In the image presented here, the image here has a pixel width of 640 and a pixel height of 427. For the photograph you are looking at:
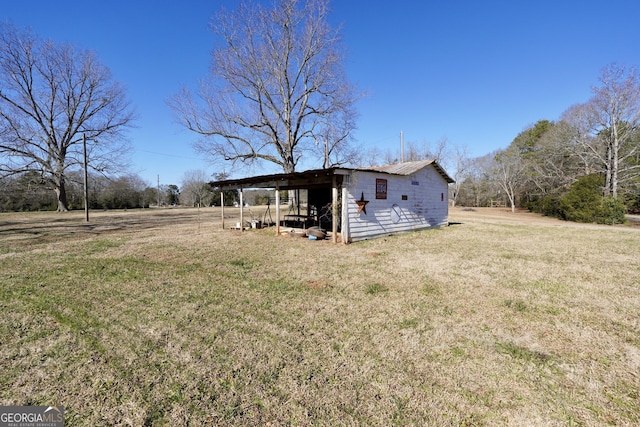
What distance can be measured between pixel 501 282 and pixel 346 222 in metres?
4.98

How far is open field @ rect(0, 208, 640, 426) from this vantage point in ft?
6.61

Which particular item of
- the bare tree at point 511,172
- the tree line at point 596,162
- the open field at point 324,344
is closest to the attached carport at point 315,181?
the open field at point 324,344

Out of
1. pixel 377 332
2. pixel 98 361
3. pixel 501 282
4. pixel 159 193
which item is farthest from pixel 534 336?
pixel 159 193

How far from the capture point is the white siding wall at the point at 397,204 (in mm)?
9461

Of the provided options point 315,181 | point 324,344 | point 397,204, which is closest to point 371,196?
point 397,204

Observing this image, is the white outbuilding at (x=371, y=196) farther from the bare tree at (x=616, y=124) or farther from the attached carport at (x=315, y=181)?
the bare tree at (x=616, y=124)

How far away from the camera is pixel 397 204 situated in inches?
448

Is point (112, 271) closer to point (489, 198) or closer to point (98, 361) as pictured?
point (98, 361)

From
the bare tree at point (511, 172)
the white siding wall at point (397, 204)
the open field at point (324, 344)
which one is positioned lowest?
the open field at point (324, 344)

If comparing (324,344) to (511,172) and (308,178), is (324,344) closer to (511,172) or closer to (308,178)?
(308,178)

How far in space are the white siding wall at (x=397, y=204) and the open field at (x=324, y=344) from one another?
370 centimetres

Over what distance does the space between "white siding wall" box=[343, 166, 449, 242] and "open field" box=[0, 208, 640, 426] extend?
370 cm

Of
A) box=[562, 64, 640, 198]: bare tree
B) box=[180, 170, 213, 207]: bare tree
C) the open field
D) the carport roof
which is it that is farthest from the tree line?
box=[180, 170, 213, 207]: bare tree

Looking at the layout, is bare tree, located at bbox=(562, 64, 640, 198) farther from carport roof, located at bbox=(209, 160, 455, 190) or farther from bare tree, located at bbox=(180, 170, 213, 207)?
bare tree, located at bbox=(180, 170, 213, 207)
